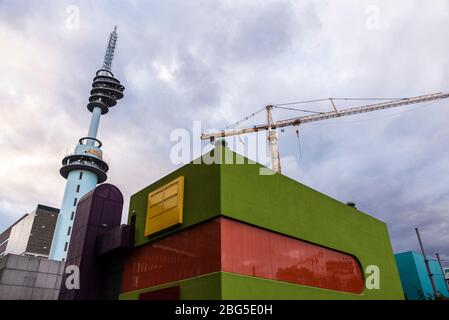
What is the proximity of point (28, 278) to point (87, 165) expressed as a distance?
3490cm

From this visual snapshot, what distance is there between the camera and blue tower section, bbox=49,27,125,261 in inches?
2980

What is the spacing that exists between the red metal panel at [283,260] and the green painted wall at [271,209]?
514 mm

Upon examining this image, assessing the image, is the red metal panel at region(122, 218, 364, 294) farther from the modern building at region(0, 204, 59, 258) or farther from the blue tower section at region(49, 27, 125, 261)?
the modern building at region(0, 204, 59, 258)

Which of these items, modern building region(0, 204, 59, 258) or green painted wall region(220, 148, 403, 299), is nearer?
green painted wall region(220, 148, 403, 299)

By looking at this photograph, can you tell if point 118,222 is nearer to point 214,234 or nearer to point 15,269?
point 214,234

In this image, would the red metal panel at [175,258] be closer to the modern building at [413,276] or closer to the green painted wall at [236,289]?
the green painted wall at [236,289]

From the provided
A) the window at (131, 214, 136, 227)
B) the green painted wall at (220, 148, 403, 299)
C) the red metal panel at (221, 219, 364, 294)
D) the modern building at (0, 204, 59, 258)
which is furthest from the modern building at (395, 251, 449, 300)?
the modern building at (0, 204, 59, 258)

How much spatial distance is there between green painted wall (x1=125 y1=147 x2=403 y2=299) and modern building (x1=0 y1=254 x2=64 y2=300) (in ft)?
106

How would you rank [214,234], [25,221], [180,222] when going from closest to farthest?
[214,234]
[180,222]
[25,221]

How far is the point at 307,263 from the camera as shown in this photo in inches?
950

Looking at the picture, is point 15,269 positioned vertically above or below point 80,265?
above

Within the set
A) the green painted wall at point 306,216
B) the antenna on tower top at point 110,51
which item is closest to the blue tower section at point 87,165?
the antenna on tower top at point 110,51

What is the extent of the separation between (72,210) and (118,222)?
51.0 metres
